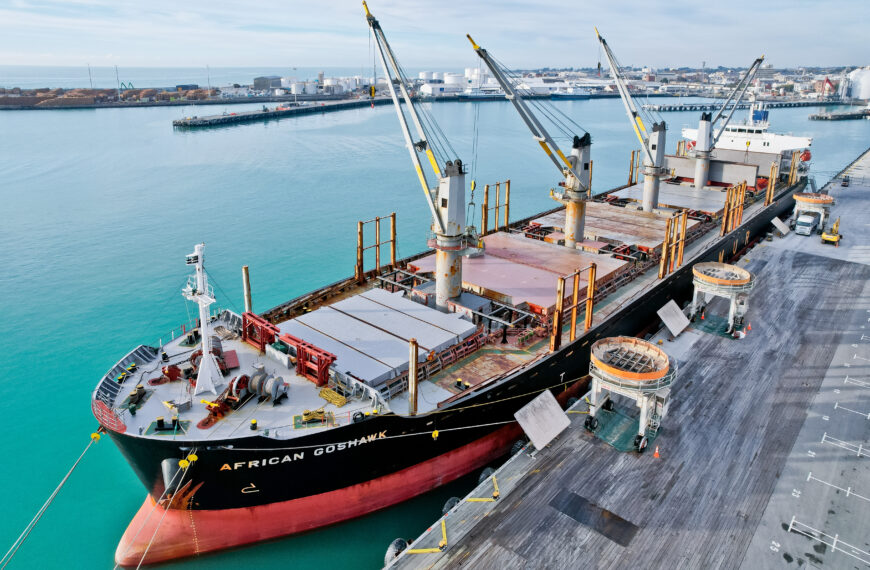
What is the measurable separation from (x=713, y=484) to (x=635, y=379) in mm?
4092

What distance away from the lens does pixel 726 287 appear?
28922 mm

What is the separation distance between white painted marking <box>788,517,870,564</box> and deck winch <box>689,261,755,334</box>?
547 inches

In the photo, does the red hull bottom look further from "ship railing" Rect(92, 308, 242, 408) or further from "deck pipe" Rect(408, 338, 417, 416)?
"ship railing" Rect(92, 308, 242, 408)

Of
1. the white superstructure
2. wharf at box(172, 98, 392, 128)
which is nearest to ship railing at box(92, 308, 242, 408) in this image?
the white superstructure

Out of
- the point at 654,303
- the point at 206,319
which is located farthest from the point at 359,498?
the point at 654,303

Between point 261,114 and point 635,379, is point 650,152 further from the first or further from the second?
point 261,114

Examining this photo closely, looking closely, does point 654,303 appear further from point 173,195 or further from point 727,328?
point 173,195

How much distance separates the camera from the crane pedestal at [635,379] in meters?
19.8

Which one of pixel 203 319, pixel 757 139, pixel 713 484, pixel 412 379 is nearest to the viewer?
pixel 203 319

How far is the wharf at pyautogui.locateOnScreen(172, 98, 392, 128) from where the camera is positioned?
133887mm

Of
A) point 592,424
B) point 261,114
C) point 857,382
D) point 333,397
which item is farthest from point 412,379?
point 261,114

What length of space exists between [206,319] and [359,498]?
8.20 meters

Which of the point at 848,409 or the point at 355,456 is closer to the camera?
the point at 355,456

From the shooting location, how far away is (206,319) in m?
18.1
